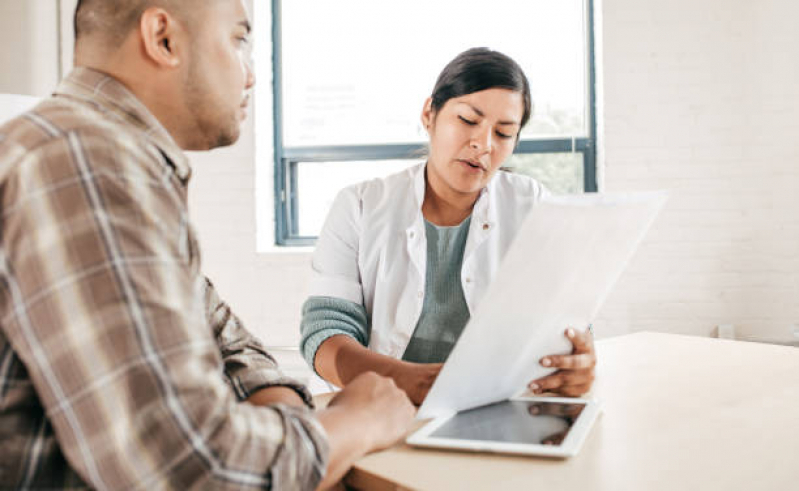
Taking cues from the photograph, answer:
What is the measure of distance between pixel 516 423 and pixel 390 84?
244 centimetres

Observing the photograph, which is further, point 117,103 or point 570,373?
point 570,373

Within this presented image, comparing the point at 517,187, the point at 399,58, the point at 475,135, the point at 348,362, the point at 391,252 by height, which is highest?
the point at 399,58

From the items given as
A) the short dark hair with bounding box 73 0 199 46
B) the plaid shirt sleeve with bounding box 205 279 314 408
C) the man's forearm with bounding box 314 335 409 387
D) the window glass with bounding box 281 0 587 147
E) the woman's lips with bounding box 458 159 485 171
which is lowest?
the man's forearm with bounding box 314 335 409 387

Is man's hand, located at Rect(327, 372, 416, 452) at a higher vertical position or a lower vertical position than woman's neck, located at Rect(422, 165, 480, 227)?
lower

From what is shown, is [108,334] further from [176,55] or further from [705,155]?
[705,155]

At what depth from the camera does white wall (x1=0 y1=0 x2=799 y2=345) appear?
8.38 feet

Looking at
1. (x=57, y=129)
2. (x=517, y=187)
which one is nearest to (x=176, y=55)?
(x=57, y=129)

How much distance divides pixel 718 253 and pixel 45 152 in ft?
8.53

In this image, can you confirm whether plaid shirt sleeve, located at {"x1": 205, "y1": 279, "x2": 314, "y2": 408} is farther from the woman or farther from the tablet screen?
the woman

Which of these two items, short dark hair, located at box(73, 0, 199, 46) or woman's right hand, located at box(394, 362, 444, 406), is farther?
woman's right hand, located at box(394, 362, 444, 406)

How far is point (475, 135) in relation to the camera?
4.67 ft

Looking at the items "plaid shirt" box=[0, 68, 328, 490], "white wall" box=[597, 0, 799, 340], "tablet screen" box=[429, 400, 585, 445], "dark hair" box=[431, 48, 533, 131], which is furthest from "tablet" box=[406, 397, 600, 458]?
"white wall" box=[597, 0, 799, 340]

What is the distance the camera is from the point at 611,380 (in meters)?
1.09

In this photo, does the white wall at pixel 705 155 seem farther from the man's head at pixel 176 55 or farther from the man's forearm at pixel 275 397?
the man's head at pixel 176 55
